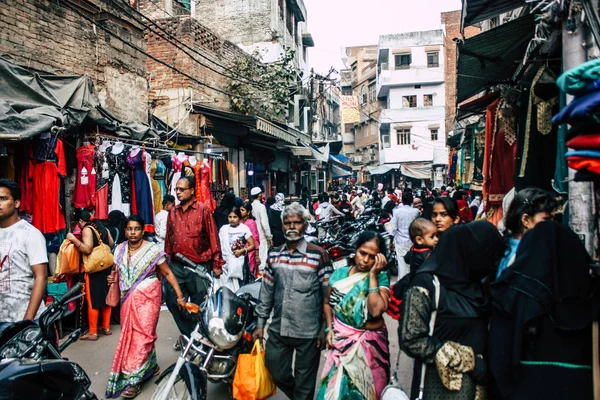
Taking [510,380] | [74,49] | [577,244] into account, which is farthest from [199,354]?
[74,49]

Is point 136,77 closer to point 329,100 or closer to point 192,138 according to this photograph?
point 192,138

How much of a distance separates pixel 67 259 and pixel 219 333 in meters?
3.26

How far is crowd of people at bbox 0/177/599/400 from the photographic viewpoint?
98.0 inches

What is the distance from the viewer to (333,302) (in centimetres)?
340

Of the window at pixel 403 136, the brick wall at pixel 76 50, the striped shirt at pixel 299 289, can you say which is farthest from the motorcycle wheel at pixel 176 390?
the window at pixel 403 136

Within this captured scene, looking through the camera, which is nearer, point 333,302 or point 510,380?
point 510,380

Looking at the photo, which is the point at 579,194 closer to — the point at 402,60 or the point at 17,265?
the point at 17,265

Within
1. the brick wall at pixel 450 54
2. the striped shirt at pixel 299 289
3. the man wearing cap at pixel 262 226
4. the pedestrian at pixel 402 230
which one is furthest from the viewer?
the brick wall at pixel 450 54

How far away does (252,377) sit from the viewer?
3635mm

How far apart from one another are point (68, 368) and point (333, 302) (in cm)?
175

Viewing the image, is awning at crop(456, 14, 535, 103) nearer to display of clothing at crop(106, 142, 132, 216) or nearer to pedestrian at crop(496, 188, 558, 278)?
pedestrian at crop(496, 188, 558, 278)

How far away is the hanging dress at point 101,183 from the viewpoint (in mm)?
7309

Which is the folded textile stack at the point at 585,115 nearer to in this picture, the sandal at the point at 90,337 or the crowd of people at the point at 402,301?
the crowd of people at the point at 402,301

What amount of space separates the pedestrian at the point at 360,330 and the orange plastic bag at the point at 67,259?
13.3 feet
